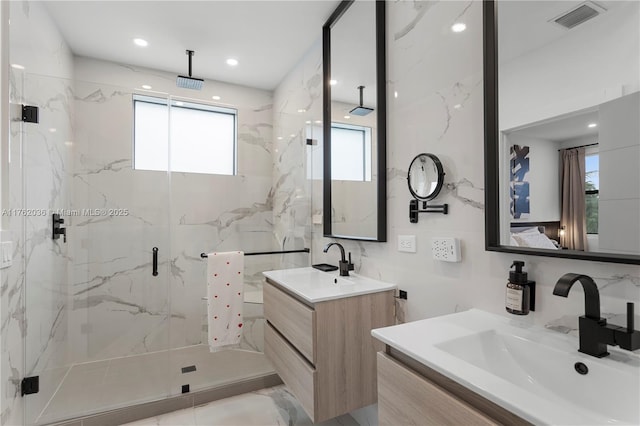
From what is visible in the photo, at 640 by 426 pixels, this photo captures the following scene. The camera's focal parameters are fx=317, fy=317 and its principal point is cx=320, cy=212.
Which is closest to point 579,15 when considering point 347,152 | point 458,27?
point 458,27

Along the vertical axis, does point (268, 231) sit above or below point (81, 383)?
above

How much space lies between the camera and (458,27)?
4.44 feet

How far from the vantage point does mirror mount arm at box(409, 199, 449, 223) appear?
1424 mm

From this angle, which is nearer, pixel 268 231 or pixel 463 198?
pixel 463 198

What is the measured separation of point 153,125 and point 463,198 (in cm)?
221

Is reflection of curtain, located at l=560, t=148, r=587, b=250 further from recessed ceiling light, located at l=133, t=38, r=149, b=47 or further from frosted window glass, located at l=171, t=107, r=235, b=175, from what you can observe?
recessed ceiling light, located at l=133, t=38, r=149, b=47

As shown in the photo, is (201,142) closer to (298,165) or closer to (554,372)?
(298,165)

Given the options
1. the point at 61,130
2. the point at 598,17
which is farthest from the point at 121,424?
the point at 598,17

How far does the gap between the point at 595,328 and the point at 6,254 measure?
2.40 metres

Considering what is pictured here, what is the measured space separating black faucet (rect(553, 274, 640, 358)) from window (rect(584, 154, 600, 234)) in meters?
0.19

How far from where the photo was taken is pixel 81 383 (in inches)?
85.2

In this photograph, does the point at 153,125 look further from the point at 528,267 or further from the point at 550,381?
the point at 550,381

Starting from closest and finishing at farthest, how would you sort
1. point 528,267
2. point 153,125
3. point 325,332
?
point 528,267
point 325,332
point 153,125

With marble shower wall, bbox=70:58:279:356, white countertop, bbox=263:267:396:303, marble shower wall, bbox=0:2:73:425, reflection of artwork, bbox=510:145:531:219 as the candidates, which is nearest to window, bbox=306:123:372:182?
marble shower wall, bbox=70:58:279:356
